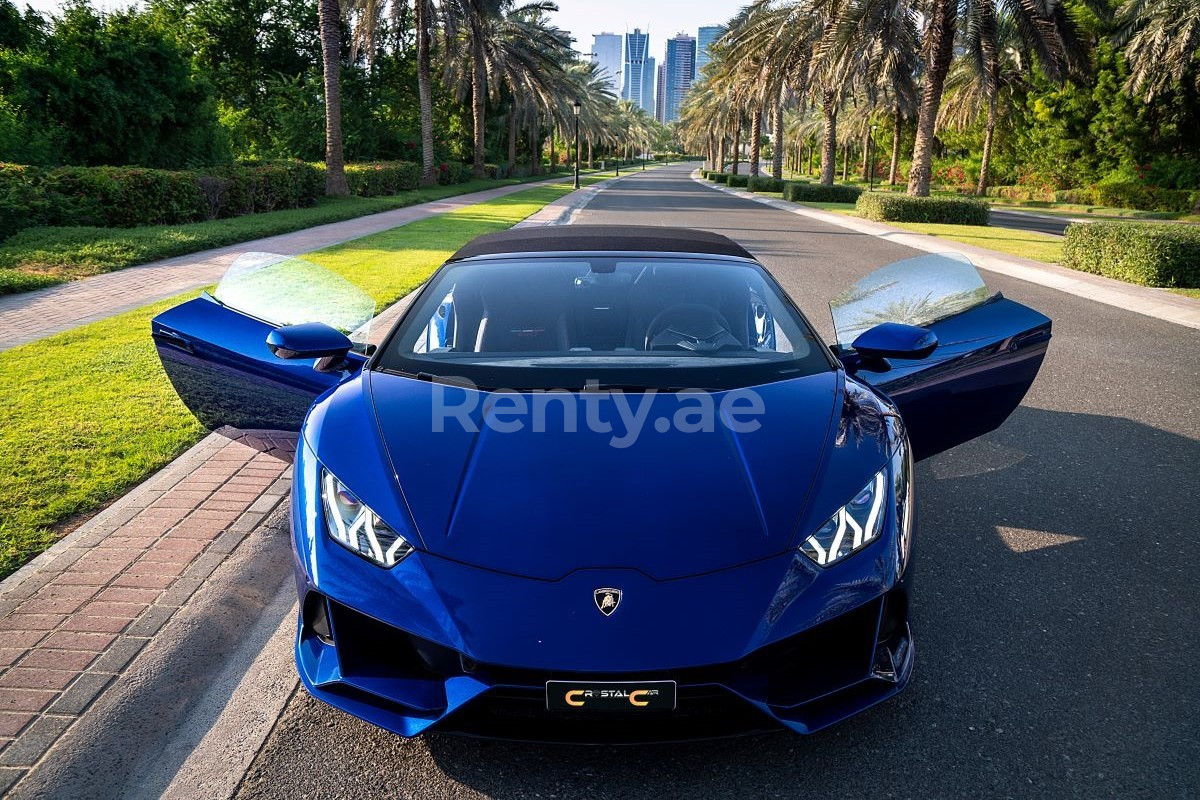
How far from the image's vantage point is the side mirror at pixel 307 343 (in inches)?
130

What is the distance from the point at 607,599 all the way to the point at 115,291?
10.9m

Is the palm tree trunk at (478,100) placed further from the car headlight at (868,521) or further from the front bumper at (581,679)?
the front bumper at (581,679)

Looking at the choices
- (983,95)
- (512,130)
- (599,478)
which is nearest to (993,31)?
(983,95)

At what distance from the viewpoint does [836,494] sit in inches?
97.9

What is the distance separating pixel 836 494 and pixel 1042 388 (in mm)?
5412

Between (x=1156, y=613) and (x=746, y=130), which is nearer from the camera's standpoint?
(x=1156, y=613)

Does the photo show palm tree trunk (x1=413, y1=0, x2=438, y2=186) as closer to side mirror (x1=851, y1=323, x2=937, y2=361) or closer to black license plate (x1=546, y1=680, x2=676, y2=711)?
side mirror (x1=851, y1=323, x2=937, y2=361)

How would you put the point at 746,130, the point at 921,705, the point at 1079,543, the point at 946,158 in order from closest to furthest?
the point at 921,705, the point at 1079,543, the point at 946,158, the point at 746,130

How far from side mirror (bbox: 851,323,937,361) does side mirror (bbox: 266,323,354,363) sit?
2015mm

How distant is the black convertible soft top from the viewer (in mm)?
3904

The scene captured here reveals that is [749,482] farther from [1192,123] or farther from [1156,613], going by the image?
[1192,123]

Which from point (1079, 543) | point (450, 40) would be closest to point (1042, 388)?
point (1079, 543)

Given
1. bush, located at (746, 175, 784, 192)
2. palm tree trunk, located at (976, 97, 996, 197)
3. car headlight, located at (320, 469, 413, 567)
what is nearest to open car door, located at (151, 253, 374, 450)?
car headlight, located at (320, 469, 413, 567)

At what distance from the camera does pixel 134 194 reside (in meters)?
17.4
